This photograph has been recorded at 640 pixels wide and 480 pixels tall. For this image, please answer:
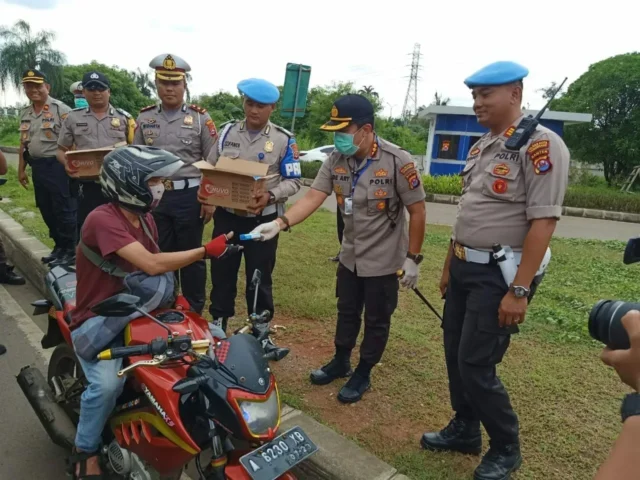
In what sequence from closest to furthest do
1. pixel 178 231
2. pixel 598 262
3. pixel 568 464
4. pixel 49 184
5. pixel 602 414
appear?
pixel 568 464 → pixel 602 414 → pixel 178 231 → pixel 49 184 → pixel 598 262

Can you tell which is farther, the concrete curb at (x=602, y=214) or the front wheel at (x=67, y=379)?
the concrete curb at (x=602, y=214)

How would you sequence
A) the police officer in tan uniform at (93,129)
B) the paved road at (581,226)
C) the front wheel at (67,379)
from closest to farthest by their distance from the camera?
1. the front wheel at (67,379)
2. the police officer in tan uniform at (93,129)
3. the paved road at (581,226)

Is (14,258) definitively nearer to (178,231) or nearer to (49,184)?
(49,184)

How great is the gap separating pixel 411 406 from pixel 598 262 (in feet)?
16.3

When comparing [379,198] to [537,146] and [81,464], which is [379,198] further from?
[81,464]

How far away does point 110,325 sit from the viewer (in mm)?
2207

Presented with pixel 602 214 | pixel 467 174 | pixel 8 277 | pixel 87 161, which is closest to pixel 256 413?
pixel 467 174

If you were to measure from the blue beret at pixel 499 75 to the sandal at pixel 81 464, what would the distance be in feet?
7.92

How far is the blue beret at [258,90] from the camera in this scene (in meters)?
3.41

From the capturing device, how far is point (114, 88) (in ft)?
101

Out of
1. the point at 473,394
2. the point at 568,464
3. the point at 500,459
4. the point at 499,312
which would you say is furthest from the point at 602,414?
the point at 499,312

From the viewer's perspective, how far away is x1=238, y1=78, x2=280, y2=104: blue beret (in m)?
3.41

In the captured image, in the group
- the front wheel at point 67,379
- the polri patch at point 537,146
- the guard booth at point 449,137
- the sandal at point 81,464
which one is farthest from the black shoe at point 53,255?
the guard booth at point 449,137

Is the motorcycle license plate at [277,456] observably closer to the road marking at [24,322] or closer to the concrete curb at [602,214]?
the road marking at [24,322]
